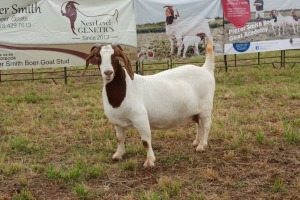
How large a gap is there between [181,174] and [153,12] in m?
8.07

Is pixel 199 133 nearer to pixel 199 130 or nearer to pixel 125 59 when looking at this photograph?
pixel 199 130

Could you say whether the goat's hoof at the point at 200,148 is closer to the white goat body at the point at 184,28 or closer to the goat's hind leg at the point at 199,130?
the goat's hind leg at the point at 199,130

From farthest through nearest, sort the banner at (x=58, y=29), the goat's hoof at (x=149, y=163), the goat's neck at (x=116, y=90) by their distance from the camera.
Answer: the banner at (x=58, y=29) < the goat's hoof at (x=149, y=163) < the goat's neck at (x=116, y=90)

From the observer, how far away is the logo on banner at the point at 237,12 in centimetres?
1291

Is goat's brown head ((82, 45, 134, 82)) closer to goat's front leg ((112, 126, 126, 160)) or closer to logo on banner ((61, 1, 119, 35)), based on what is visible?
goat's front leg ((112, 126, 126, 160))

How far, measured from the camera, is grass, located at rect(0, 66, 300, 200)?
4.39m

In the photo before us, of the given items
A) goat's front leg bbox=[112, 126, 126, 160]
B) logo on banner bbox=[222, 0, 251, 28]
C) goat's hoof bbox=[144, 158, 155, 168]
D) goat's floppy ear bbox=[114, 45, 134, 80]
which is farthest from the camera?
logo on banner bbox=[222, 0, 251, 28]

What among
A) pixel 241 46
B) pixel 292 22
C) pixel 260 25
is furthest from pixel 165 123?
pixel 292 22

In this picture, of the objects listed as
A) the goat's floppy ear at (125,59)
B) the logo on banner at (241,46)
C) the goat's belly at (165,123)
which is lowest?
the goat's belly at (165,123)

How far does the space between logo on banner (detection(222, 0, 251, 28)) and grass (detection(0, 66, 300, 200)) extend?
4.02m

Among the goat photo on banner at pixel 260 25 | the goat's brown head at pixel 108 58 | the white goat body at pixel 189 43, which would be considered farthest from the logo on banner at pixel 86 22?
the goat's brown head at pixel 108 58

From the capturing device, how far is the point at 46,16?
1161 cm

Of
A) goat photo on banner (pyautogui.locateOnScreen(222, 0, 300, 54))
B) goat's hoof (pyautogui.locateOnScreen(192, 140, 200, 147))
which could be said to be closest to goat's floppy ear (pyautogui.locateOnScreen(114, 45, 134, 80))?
goat's hoof (pyautogui.locateOnScreen(192, 140, 200, 147))

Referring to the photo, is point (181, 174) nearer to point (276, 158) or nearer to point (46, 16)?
point (276, 158)
